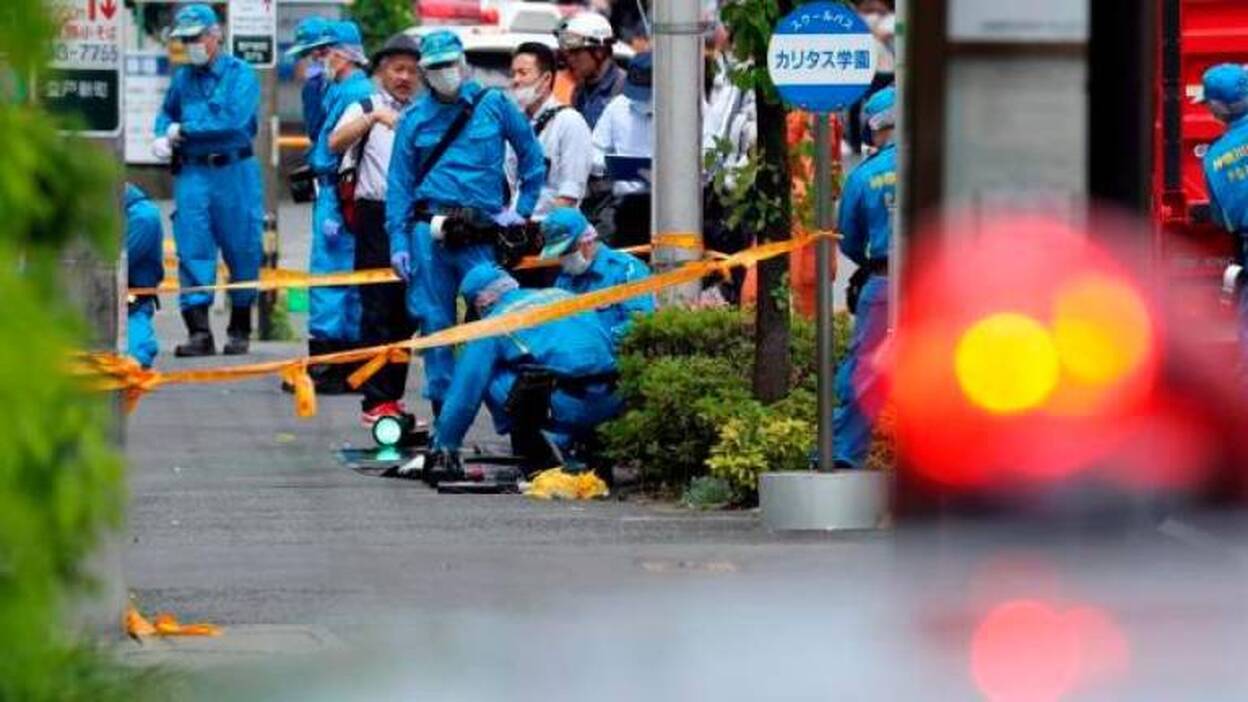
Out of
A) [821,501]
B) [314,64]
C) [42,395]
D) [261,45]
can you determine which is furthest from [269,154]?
[42,395]

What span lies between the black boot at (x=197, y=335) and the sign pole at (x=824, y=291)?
8358mm

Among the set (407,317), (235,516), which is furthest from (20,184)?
(407,317)

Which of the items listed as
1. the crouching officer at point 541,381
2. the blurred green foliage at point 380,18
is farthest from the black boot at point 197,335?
the blurred green foliage at point 380,18

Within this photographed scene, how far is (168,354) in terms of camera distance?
21.5 meters

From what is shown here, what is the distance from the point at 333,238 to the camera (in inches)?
770

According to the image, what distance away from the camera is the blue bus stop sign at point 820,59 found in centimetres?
1348

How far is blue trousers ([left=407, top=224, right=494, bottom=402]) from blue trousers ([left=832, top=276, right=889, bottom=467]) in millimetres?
2114

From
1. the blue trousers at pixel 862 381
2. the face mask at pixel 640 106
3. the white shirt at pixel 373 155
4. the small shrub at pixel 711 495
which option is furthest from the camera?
the face mask at pixel 640 106

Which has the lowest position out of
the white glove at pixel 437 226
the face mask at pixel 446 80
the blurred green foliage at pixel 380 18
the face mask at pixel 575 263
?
the face mask at pixel 575 263

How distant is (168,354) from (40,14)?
16401mm

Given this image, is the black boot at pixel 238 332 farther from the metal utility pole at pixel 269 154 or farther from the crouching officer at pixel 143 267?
the crouching officer at pixel 143 267

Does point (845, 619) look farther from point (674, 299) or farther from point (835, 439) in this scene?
point (674, 299)

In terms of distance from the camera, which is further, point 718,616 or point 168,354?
point 168,354

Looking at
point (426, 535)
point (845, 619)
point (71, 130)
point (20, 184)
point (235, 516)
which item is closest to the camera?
point (20, 184)
